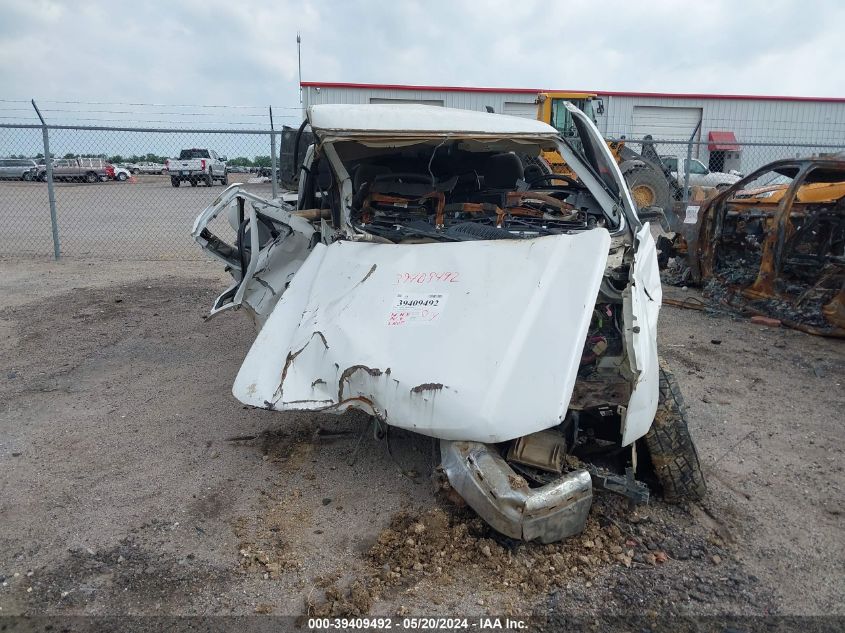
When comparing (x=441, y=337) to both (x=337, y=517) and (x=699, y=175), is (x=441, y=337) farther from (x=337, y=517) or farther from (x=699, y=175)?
(x=699, y=175)

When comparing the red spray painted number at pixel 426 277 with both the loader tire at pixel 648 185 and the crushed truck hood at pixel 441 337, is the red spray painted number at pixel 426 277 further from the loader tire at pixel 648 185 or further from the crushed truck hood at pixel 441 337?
the loader tire at pixel 648 185

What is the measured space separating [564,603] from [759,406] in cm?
269

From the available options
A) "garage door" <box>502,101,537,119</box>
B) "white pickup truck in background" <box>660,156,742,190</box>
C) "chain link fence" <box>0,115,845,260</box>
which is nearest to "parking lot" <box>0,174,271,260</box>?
"chain link fence" <box>0,115,845,260</box>

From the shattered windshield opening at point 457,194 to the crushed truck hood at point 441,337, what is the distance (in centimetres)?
34

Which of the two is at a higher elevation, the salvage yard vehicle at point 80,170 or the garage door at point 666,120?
the garage door at point 666,120

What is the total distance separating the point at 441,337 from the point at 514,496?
2.61 ft

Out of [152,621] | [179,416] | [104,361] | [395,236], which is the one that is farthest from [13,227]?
[152,621]

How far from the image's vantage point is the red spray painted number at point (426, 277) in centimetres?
318

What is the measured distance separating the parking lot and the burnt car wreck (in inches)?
214

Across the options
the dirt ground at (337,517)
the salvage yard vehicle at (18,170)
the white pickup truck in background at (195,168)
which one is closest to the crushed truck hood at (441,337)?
the dirt ground at (337,517)

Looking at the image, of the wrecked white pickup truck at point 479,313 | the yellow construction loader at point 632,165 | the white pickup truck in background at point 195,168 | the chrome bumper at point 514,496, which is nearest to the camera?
the chrome bumper at point 514,496

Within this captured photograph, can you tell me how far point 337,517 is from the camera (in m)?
2.97

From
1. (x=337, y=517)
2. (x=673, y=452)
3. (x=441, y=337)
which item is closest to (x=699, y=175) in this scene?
(x=673, y=452)

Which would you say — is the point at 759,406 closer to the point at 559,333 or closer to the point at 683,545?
the point at 683,545
